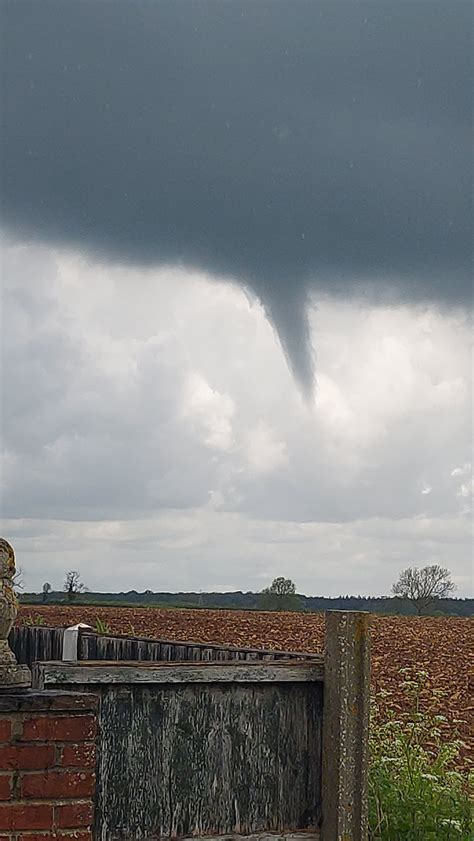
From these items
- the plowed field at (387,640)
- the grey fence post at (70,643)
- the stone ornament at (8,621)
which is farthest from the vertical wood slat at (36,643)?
the stone ornament at (8,621)

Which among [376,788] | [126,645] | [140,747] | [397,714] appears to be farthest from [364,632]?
[397,714]

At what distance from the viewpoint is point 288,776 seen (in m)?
6.59

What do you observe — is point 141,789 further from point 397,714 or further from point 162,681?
point 397,714

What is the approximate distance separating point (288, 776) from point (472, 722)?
10842 millimetres

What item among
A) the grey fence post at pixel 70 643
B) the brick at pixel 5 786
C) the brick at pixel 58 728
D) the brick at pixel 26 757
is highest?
the grey fence post at pixel 70 643

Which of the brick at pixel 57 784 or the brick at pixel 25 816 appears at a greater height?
the brick at pixel 57 784

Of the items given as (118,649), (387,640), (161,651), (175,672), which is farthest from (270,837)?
(387,640)

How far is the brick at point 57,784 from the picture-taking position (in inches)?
184

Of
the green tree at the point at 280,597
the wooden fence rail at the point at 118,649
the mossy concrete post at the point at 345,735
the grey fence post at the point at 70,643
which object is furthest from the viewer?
the green tree at the point at 280,597

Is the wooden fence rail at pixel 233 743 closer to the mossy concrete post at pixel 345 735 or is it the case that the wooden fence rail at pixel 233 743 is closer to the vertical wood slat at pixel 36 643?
the mossy concrete post at pixel 345 735

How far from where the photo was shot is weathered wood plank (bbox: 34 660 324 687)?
6.14m

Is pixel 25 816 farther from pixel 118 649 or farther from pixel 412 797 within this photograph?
pixel 118 649

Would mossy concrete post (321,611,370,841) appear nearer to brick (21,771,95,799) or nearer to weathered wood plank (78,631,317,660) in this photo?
weathered wood plank (78,631,317,660)

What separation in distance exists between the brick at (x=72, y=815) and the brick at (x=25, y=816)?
4 centimetres
